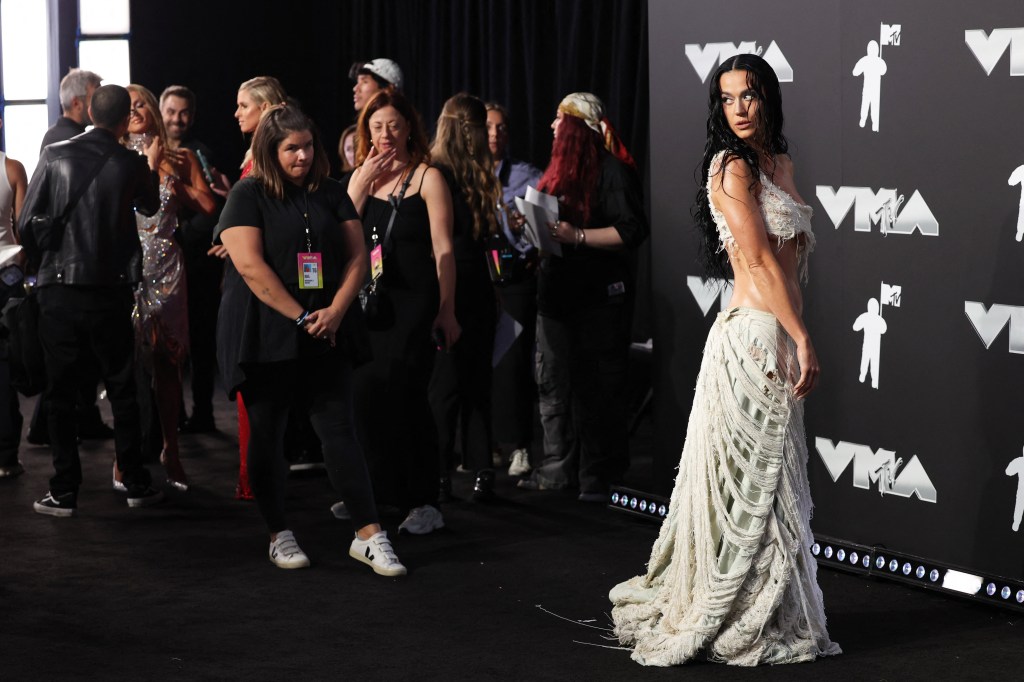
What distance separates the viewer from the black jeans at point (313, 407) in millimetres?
4332

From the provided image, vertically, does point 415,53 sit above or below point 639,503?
above

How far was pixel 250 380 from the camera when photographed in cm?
431

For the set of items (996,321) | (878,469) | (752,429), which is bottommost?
(878,469)

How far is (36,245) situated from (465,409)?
176 cm

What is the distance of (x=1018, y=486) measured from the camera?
398 centimetres

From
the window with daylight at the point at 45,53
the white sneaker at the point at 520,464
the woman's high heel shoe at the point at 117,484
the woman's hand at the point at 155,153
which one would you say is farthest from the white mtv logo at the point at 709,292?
the window with daylight at the point at 45,53

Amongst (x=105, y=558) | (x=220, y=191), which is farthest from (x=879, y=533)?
(x=220, y=191)

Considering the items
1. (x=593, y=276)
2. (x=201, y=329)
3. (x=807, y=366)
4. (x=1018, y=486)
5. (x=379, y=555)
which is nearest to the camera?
(x=807, y=366)

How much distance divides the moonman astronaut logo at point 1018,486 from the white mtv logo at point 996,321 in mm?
330

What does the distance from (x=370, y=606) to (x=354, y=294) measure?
3.23 feet

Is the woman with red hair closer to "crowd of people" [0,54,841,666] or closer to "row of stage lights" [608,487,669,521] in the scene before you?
"crowd of people" [0,54,841,666]

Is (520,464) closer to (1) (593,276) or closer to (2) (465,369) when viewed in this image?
(2) (465,369)

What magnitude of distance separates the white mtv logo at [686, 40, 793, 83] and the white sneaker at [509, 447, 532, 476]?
6.30 ft

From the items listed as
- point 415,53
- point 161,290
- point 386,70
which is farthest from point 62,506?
point 415,53
